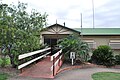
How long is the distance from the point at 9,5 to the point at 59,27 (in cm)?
785

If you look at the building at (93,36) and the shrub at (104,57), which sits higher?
the building at (93,36)

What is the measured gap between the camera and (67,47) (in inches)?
544

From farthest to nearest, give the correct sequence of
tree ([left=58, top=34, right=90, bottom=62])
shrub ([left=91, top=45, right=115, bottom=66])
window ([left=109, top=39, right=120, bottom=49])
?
A: window ([left=109, top=39, right=120, bottom=49]) < shrub ([left=91, top=45, right=115, bottom=66]) < tree ([left=58, top=34, right=90, bottom=62])

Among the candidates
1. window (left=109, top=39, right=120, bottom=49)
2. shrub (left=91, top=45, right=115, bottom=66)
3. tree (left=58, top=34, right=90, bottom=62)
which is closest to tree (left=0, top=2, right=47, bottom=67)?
tree (left=58, top=34, right=90, bottom=62)

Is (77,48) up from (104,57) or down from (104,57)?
up

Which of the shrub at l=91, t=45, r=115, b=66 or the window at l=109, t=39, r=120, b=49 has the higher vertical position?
the window at l=109, t=39, r=120, b=49

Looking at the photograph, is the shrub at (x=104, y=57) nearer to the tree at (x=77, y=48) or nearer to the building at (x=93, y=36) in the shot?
the tree at (x=77, y=48)

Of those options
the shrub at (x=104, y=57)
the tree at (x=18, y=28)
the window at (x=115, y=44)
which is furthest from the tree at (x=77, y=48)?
the window at (x=115, y=44)

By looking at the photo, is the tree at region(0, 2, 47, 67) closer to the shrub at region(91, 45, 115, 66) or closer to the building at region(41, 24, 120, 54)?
the shrub at region(91, 45, 115, 66)

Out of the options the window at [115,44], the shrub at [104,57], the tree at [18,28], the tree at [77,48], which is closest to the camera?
the tree at [18,28]

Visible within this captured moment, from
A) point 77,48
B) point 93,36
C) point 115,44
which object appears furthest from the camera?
point 93,36

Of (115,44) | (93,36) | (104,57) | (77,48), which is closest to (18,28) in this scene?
(77,48)

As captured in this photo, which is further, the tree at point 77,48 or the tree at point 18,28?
the tree at point 77,48

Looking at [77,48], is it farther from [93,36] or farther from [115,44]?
[115,44]
